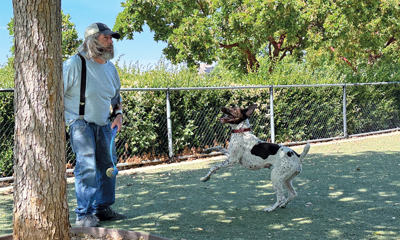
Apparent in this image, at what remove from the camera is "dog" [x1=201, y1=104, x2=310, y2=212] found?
456cm

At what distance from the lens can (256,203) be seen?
199 inches

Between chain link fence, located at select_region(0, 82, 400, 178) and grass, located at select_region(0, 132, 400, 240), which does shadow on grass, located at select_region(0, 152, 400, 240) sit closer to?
grass, located at select_region(0, 132, 400, 240)

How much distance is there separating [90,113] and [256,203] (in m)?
2.43

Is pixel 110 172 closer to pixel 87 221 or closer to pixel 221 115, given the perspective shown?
pixel 87 221

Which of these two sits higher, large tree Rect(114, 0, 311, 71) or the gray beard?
large tree Rect(114, 0, 311, 71)

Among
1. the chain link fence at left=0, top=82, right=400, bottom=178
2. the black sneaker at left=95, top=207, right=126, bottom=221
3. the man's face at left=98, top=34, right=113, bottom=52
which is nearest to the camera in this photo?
the man's face at left=98, top=34, right=113, bottom=52

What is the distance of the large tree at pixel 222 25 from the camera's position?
17.0 m

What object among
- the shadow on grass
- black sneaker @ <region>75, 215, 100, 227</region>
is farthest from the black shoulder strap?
the shadow on grass

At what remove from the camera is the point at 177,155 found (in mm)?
9594

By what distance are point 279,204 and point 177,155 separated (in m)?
5.19

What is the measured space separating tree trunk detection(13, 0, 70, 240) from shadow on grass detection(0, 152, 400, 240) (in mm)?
1357

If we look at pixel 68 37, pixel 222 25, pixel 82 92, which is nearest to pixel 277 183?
pixel 82 92

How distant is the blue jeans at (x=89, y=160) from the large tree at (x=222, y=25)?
12.3 metres

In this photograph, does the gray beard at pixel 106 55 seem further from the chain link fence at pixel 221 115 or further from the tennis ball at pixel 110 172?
the chain link fence at pixel 221 115
